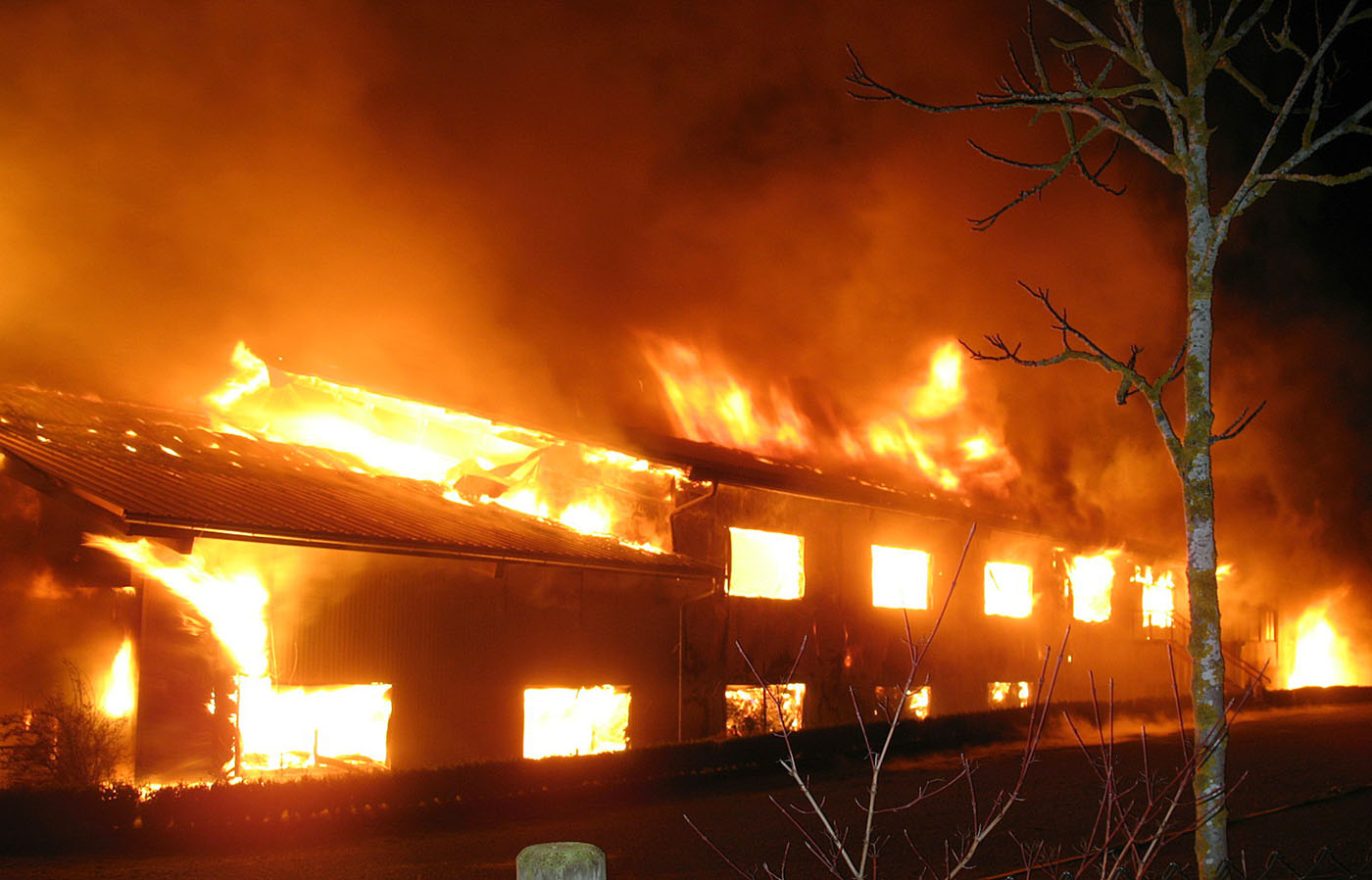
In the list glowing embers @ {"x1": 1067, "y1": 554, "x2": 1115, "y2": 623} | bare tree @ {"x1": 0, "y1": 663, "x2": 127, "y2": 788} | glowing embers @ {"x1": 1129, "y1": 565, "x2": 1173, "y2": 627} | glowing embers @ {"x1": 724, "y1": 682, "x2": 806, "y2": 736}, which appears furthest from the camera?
glowing embers @ {"x1": 1129, "y1": 565, "x2": 1173, "y2": 627}

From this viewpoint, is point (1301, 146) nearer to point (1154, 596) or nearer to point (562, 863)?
point (562, 863)

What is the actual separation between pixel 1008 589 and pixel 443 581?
56.4ft

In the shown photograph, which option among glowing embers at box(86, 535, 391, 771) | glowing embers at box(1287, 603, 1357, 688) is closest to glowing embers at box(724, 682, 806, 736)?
glowing embers at box(86, 535, 391, 771)

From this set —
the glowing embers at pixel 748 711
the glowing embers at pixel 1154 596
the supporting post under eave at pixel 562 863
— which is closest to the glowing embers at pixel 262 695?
the glowing embers at pixel 748 711

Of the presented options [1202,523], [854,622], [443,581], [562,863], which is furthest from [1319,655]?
[562,863]

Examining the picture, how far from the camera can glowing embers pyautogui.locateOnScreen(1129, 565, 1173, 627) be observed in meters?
33.2

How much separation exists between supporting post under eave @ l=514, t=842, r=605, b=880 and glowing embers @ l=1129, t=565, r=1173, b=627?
32700 mm

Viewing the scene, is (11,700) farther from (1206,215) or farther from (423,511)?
(1206,215)

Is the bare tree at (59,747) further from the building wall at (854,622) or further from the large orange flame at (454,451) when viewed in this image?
the building wall at (854,622)

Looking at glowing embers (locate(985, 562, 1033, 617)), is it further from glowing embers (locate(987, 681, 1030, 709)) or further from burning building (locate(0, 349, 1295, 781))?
glowing embers (locate(987, 681, 1030, 709))

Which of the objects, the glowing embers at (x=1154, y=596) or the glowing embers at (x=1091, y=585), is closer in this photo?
the glowing embers at (x=1091, y=585)

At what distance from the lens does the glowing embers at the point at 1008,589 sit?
26.8 m

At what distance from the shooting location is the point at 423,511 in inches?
578

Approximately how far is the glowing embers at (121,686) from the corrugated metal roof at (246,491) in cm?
191
